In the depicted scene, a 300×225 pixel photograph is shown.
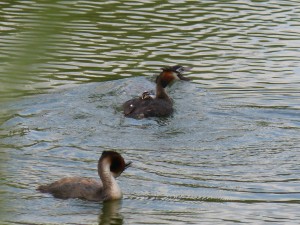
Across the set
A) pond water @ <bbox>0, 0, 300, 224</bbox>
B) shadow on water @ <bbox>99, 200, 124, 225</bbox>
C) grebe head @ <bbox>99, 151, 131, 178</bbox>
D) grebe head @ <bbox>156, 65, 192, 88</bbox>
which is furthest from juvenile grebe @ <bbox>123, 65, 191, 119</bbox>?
shadow on water @ <bbox>99, 200, 124, 225</bbox>

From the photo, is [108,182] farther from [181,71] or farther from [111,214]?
[181,71]

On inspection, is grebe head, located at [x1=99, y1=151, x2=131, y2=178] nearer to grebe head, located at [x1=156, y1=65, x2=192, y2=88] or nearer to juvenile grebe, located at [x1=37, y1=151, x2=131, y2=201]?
juvenile grebe, located at [x1=37, y1=151, x2=131, y2=201]

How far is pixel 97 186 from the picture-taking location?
8844 mm

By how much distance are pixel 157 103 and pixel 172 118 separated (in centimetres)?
31

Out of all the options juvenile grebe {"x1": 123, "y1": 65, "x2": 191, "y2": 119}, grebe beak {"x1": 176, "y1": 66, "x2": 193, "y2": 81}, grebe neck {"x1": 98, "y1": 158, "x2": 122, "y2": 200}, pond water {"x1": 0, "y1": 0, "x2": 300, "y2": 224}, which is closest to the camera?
pond water {"x1": 0, "y1": 0, "x2": 300, "y2": 224}

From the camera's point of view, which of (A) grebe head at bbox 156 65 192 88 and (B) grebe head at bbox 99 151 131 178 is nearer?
(B) grebe head at bbox 99 151 131 178

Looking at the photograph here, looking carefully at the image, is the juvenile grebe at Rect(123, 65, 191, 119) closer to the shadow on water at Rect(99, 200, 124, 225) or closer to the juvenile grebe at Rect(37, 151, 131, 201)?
the juvenile grebe at Rect(37, 151, 131, 201)

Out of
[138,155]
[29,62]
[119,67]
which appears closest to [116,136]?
[138,155]

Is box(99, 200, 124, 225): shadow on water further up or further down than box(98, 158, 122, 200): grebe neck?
further down

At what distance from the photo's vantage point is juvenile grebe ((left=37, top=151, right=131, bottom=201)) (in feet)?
28.1

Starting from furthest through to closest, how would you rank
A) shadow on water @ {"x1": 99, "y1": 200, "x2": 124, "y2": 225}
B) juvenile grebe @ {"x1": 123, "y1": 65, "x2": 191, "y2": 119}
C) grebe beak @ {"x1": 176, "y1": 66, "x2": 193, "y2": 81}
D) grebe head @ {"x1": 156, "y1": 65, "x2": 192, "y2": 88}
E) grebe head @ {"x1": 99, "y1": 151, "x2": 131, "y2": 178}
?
grebe beak @ {"x1": 176, "y1": 66, "x2": 193, "y2": 81}
grebe head @ {"x1": 156, "y1": 65, "x2": 192, "y2": 88}
juvenile grebe @ {"x1": 123, "y1": 65, "x2": 191, "y2": 119}
grebe head @ {"x1": 99, "y1": 151, "x2": 131, "y2": 178}
shadow on water @ {"x1": 99, "y1": 200, "x2": 124, "y2": 225}

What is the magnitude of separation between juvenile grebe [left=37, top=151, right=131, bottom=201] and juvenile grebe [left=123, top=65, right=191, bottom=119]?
2972mm

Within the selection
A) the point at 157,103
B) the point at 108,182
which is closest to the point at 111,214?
the point at 108,182

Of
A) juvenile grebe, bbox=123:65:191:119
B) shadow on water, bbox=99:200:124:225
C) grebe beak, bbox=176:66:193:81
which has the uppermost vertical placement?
grebe beak, bbox=176:66:193:81
